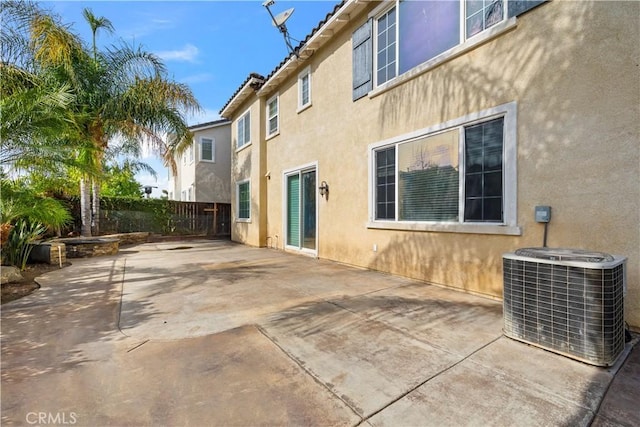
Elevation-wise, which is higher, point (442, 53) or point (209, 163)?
point (209, 163)

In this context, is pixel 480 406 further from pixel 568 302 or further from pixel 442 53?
pixel 442 53

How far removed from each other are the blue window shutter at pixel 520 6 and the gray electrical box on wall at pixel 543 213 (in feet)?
9.40

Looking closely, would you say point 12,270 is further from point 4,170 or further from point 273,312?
point 273,312

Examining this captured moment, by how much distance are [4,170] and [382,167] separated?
7.06 m

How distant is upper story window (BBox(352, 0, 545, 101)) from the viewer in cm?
487

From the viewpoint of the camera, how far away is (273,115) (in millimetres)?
11562

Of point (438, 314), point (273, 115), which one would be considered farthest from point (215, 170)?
point (438, 314)

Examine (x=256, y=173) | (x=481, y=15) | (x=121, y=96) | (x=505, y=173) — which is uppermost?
(x=121, y=96)

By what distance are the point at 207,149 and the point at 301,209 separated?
11644 mm

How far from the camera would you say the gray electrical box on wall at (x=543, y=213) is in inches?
161

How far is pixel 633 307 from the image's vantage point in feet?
→ 11.5

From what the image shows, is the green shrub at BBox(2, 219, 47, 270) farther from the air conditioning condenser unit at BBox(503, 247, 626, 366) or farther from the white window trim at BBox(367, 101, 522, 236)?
the air conditioning condenser unit at BBox(503, 247, 626, 366)

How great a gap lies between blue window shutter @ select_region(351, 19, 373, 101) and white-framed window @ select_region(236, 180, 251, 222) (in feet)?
22.9

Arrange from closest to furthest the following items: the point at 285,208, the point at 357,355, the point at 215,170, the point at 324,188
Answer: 1. the point at 357,355
2. the point at 324,188
3. the point at 285,208
4. the point at 215,170
